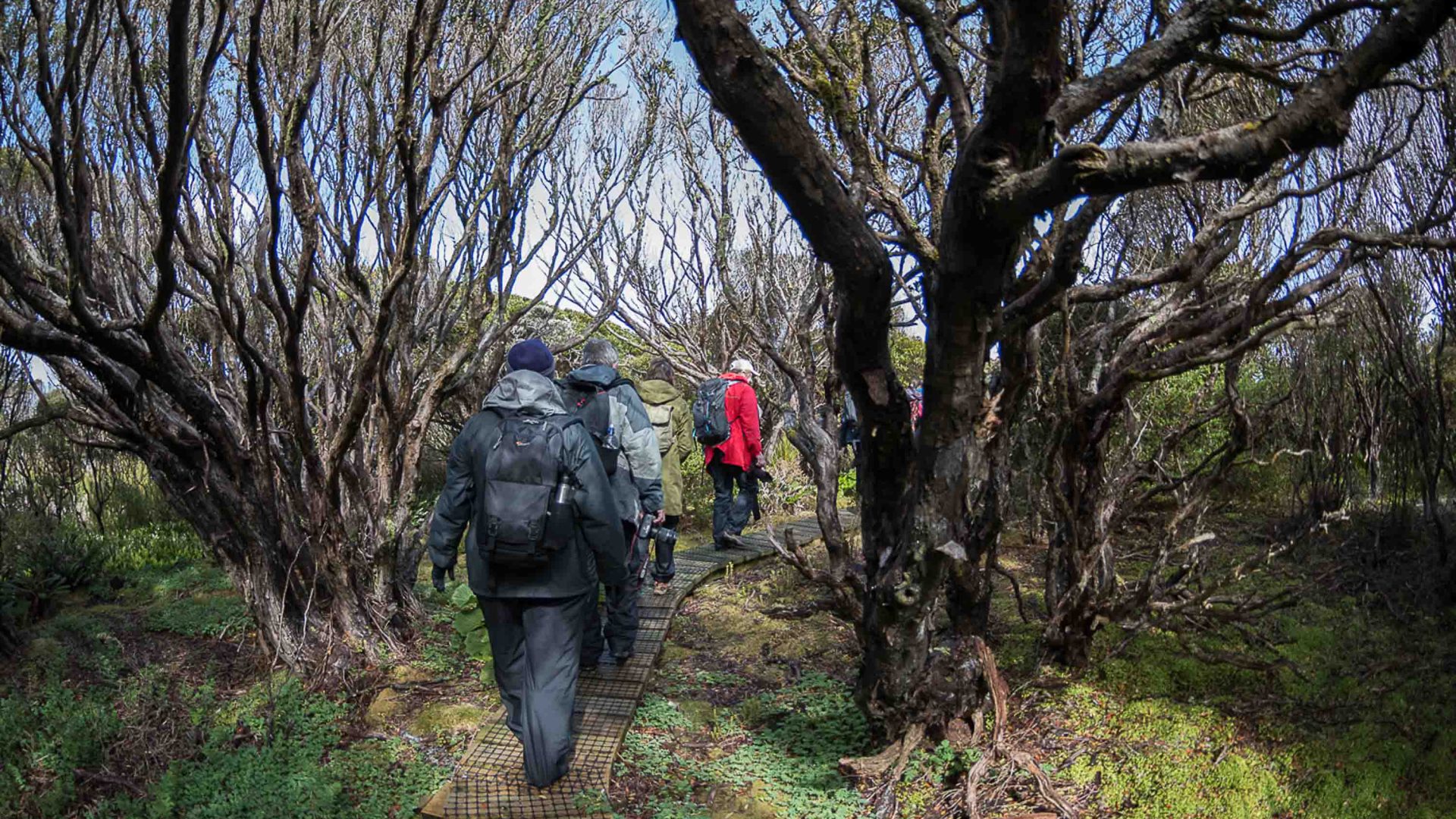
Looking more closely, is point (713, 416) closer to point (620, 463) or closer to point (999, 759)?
point (620, 463)

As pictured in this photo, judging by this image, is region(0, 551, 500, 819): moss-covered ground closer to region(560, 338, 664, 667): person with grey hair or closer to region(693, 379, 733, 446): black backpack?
region(560, 338, 664, 667): person with grey hair

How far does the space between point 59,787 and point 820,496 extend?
3.38 m

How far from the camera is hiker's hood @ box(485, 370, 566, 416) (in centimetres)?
391

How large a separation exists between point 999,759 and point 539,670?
195 centimetres

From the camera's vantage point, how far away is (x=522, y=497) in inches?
146

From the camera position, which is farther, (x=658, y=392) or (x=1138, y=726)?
(x=658, y=392)

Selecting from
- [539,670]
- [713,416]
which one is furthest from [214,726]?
[713,416]

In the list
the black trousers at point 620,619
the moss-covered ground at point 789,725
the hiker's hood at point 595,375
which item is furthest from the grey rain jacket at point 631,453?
the moss-covered ground at point 789,725

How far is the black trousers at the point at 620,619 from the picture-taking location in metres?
4.90

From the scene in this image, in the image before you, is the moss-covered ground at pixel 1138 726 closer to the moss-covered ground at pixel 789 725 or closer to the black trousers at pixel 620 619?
the moss-covered ground at pixel 789 725

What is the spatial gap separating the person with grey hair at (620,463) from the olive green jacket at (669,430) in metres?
1.41

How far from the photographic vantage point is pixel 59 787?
10.9ft

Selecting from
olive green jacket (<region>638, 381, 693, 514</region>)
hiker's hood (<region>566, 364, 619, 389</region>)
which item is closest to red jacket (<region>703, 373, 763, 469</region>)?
olive green jacket (<region>638, 381, 693, 514</region>)

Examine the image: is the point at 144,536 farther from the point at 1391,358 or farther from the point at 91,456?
the point at 1391,358
